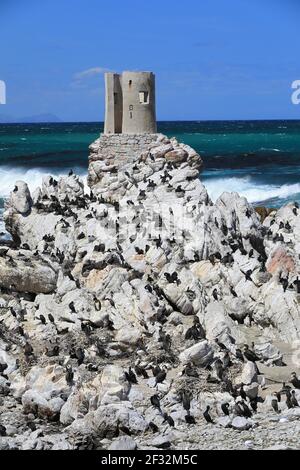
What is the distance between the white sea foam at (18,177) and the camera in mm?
71688

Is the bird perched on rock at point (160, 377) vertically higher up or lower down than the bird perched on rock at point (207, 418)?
higher up

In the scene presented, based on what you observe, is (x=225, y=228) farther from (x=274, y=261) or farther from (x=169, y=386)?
(x=169, y=386)

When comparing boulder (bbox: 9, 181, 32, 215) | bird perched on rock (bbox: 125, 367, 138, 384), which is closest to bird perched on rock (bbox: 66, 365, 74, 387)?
bird perched on rock (bbox: 125, 367, 138, 384)

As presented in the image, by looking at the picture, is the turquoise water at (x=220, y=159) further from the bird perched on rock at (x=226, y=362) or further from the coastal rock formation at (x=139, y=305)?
the bird perched on rock at (x=226, y=362)

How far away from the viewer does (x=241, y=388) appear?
1005 inches

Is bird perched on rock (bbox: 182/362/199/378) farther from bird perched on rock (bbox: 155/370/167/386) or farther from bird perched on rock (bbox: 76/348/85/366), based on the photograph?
bird perched on rock (bbox: 76/348/85/366)

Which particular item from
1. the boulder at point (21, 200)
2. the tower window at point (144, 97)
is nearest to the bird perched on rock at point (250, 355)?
the boulder at point (21, 200)

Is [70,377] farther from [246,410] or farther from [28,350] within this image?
[246,410]

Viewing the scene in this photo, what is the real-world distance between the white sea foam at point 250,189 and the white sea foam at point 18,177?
A: 1393cm

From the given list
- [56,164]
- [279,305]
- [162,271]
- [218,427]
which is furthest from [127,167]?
[56,164]

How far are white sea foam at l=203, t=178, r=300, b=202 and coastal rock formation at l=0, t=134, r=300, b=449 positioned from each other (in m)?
25.5

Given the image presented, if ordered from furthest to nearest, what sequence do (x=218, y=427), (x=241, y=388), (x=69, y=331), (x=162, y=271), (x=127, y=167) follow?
(x=127, y=167) → (x=162, y=271) → (x=69, y=331) → (x=241, y=388) → (x=218, y=427)

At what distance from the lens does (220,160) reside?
9950 centimetres
